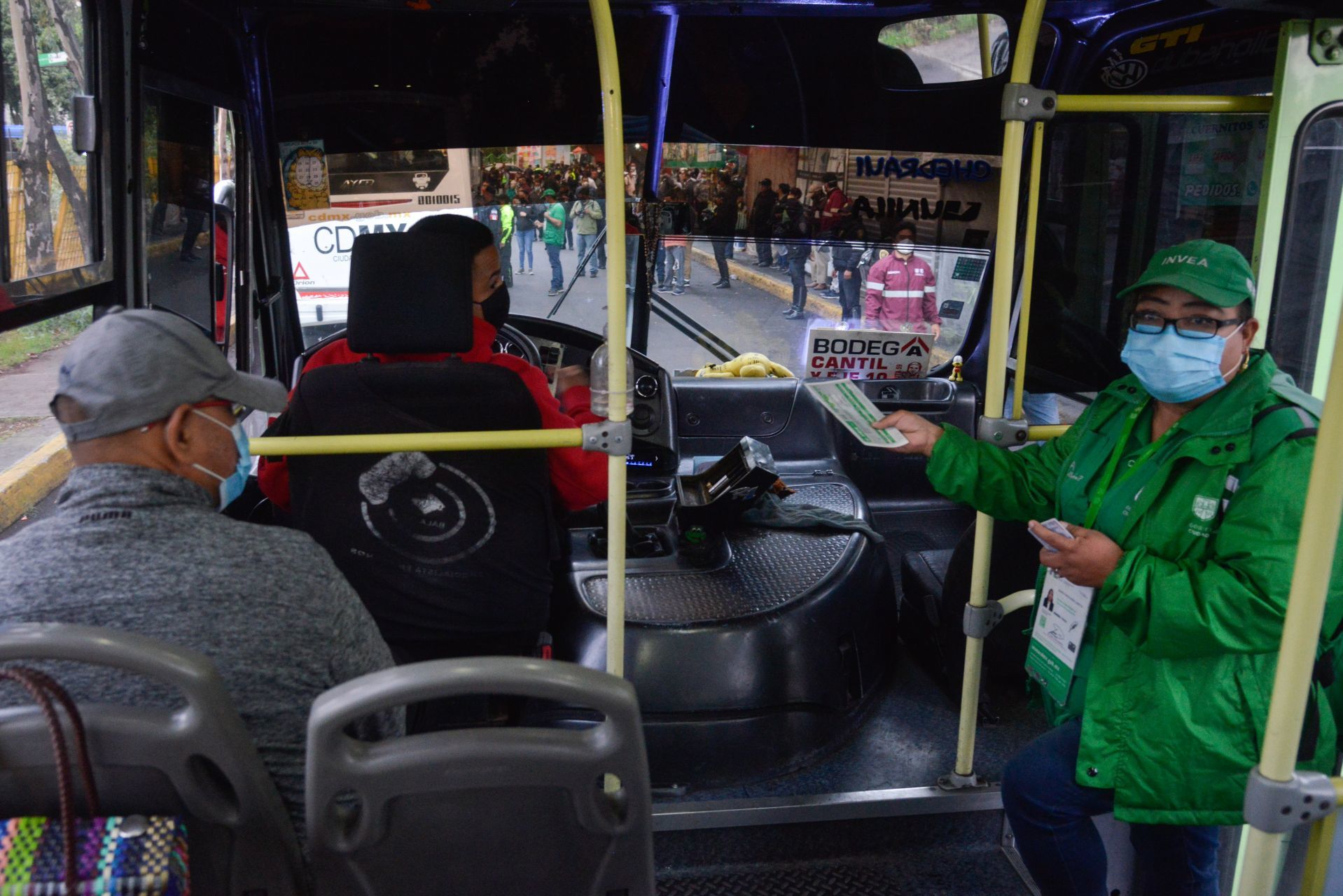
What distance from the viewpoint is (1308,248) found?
2.38m

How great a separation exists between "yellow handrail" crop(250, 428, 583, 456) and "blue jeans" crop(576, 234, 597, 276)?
2.10m

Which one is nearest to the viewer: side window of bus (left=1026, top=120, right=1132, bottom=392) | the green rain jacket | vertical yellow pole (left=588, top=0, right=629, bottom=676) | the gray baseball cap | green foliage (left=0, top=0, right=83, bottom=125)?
the gray baseball cap

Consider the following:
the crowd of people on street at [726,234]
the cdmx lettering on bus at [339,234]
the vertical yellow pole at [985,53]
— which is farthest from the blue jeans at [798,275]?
the cdmx lettering on bus at [339,234]

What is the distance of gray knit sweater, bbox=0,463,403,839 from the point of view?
4.47 feet

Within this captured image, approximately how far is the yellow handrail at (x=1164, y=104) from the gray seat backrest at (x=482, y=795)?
170 cm

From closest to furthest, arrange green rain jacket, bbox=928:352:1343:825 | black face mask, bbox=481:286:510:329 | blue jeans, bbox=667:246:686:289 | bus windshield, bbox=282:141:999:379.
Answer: green rain jacket, bbox=928:352:1343:825 < black face mask, bbox=481:286:510:329 < bus windshield, bbox=282:141:999:379 < blue jeans, bbox=667:246:686:289

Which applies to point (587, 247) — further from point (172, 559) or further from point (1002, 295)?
point (172, 559)

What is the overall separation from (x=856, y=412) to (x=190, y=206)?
2.12 metres

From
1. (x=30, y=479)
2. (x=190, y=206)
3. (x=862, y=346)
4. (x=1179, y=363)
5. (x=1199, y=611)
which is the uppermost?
(x=190, y=206)

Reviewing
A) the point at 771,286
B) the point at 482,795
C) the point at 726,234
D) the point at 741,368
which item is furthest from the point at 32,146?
the point at 741,368

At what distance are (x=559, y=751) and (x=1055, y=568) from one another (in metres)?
1.02

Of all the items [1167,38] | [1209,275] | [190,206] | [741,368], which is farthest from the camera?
[741,368]

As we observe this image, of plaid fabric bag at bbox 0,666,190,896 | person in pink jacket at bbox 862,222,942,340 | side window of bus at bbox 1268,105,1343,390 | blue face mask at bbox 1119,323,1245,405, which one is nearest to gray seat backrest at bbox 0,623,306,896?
plaid fabric bag at bbox 0,666,190,896

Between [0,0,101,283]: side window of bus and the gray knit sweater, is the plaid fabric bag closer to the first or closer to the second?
the gray knit sweater
